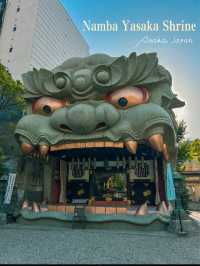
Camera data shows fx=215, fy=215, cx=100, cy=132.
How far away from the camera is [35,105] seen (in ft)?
47.2

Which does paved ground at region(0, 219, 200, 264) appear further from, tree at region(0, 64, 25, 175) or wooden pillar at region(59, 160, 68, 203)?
tree at region(0, 64, 25, 175)

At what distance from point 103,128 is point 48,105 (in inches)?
162

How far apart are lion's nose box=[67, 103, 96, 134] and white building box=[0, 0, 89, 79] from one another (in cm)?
3547

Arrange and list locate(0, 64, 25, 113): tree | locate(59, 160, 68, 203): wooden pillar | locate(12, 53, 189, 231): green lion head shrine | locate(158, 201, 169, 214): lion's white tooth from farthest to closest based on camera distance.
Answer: locate(0, 64, 25, 113): tree < locate(59, 160, 68, 203): wooden pillar < locate(158, 201, 169, 214): lion's white tooth < locate(12, 53, 189, 231): green lion head shrine

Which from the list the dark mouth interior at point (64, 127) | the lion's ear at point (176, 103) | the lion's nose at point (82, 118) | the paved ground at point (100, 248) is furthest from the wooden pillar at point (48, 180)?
the lion's ear at point (176, 103)

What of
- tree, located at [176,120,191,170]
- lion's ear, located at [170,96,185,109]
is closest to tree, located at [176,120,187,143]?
tree, located at [176,120,191,170]

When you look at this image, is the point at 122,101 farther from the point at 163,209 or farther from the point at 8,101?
the point at 8,101

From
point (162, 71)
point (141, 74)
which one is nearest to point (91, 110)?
point (141, 74)

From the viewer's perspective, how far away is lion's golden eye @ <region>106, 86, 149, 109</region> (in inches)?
497

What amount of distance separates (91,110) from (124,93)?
2.27 metres

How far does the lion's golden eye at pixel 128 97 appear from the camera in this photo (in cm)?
1262

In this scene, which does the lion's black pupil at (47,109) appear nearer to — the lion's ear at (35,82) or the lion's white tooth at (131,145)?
the lion's ear at (35,82)

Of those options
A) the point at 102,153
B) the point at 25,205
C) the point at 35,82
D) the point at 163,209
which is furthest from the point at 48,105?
the point at 163,209

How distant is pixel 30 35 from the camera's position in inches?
1822
